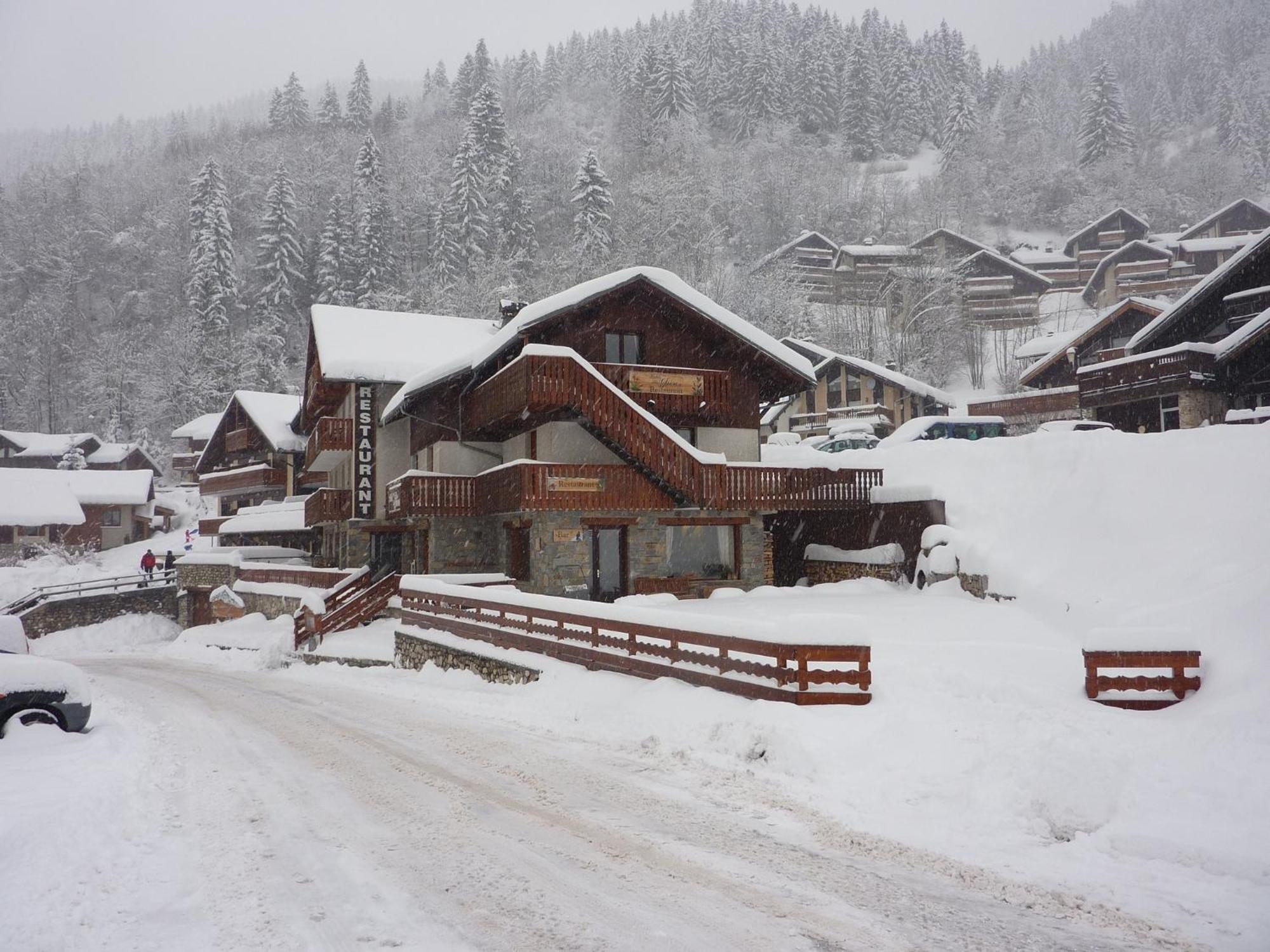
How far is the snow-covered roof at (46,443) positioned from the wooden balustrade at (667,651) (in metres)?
66.8

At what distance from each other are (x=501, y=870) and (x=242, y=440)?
156ft

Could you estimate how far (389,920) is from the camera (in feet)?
17.7

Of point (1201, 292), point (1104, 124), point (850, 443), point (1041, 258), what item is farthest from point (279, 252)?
point (1104, 124)

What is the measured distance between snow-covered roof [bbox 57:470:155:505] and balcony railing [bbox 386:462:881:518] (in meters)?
44.4

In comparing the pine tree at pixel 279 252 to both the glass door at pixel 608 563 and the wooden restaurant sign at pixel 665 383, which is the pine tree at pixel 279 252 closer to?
the wooden restaurant sign at pixel 665 383

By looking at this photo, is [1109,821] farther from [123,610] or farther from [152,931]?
[123,610]

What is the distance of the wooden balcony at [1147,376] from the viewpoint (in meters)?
28.7

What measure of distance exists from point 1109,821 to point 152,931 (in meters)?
7.70

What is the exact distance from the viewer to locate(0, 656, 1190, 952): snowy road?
5.23 meters

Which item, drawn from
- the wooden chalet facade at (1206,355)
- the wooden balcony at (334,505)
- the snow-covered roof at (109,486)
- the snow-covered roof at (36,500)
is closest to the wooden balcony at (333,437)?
the wooden balcony at (334,505)

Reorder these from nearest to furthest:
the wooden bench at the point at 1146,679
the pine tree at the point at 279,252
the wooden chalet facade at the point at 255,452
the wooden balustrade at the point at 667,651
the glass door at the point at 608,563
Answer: the wooden bench at the point at 1146,679
the wooden balustrade at the point at 667,651
the glass door at the point at 608,563
the wooden chalet facade at the point at 255,452
the pine tree at the point at 279,252

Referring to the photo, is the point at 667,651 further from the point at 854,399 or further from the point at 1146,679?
the point at 854,399

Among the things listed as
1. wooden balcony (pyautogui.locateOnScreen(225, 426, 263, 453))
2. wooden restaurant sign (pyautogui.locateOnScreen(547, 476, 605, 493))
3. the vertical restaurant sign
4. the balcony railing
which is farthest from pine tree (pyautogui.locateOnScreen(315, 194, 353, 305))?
wooden restaurant sign (pyautogui.locateOnScreen(547, 476, 605, 493))

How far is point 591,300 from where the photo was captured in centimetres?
2375
